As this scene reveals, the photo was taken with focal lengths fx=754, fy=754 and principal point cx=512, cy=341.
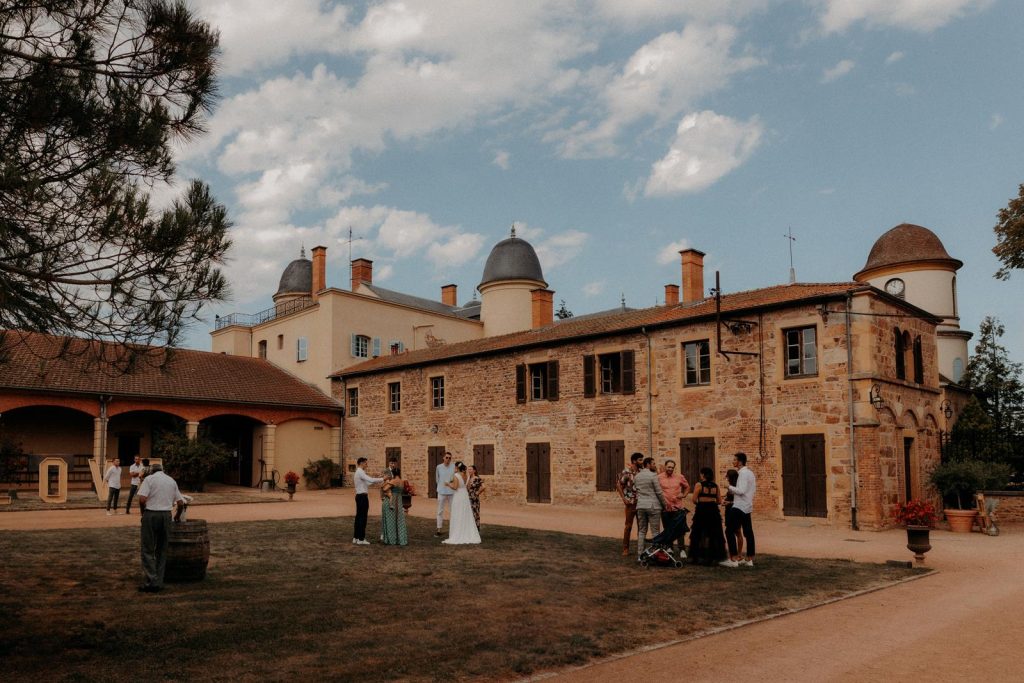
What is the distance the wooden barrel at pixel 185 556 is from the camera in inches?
347

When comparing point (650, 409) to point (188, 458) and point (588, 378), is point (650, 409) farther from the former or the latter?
point (188, 458)

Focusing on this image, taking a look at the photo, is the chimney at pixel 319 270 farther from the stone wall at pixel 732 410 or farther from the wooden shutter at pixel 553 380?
the wooden shutter at pixel 553 380

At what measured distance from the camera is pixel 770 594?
8.72m

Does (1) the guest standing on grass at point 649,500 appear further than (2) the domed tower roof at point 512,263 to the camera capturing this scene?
No

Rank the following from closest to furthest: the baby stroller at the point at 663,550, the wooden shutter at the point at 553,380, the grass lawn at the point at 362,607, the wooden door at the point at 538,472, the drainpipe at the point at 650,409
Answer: the grass lawn at the point at 362,607, the baby stroller at the point at 663,550, the drainpipe at the point at 650,409, the wooden door at the point at 538,472, the wooden shutter at the point at 553,380

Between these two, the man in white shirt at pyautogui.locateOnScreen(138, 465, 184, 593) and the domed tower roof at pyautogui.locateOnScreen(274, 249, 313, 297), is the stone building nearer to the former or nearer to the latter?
the man in white shirt at pyautogui.locateOnScreen(138, 465, 184, 593)

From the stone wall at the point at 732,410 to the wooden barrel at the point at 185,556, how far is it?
1287cm

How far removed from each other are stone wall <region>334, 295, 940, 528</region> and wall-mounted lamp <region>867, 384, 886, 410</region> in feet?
0.36

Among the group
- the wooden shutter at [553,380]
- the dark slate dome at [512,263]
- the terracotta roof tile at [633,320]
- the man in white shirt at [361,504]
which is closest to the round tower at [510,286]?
the dark slate dome at [512,263]

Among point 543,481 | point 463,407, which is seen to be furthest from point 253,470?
point 543,481

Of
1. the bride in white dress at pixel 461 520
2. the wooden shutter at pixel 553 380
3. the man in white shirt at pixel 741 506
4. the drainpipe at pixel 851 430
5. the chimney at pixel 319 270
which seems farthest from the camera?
the chimney at pixel 319 270

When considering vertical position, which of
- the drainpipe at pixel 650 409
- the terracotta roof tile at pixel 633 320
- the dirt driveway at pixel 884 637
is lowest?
the dirt driveway at pixel 884 637

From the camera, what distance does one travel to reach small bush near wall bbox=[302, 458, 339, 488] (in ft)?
98.7

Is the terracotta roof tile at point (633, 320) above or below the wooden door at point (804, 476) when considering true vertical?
above
